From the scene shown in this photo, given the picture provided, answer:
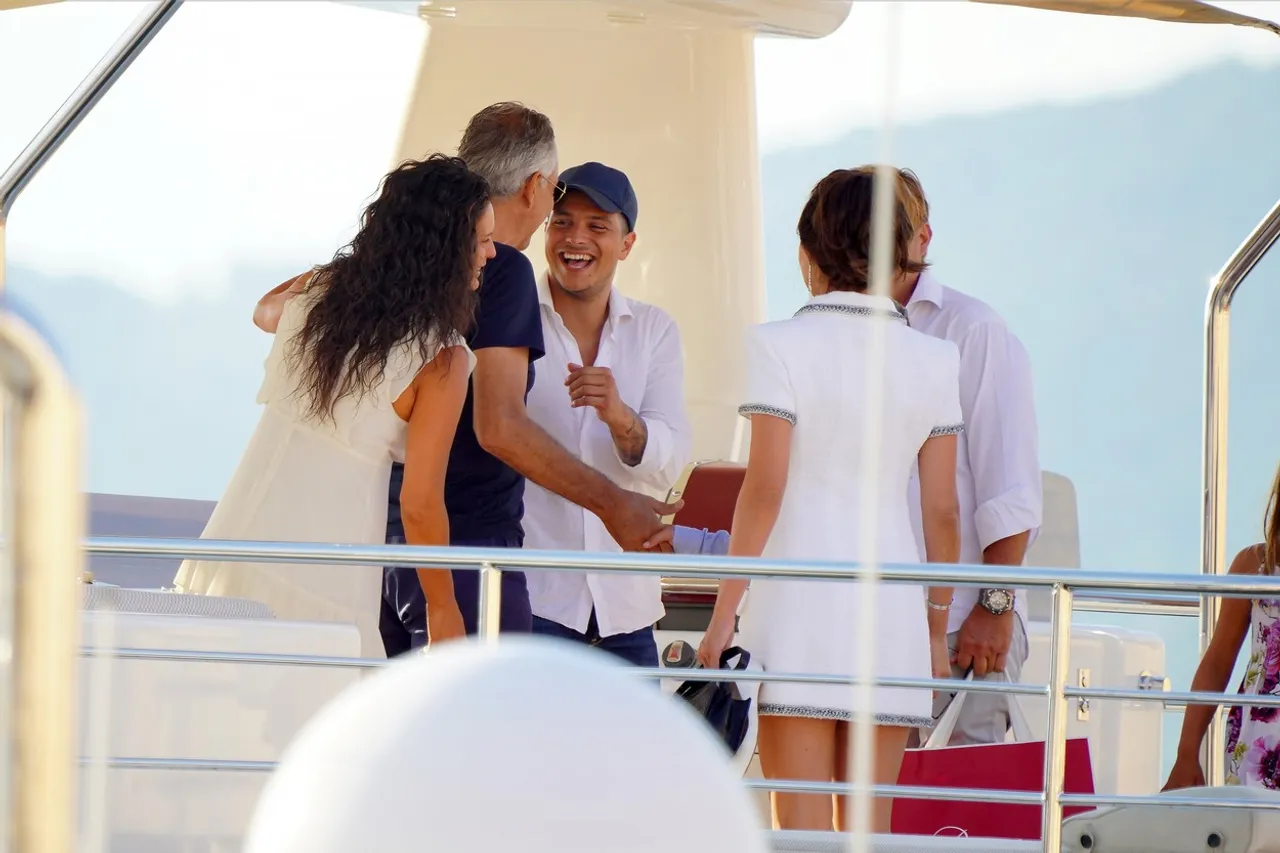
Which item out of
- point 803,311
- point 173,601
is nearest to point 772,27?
point 803,311

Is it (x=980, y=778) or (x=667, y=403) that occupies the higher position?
(x=667, y=403)

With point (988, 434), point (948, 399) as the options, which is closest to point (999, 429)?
point (988, 434)

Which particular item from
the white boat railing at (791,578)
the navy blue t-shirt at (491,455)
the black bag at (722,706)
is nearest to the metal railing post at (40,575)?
the white boat railing at (791,578)

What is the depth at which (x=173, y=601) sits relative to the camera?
8.02ft

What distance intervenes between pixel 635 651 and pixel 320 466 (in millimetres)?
633

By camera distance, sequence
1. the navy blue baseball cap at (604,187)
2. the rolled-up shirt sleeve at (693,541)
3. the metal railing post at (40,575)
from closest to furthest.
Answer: the metal railing post at (40,575)
the navy blue baseball cap at (604,187)
the rolled-up shirt sleeve at (693,541)

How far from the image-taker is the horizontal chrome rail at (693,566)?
6.56 ft

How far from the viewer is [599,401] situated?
2.60 metres

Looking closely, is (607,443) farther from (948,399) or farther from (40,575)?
(40,575)

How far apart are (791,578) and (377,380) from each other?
2.01ft

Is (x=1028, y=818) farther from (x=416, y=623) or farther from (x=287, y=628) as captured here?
(x=287, y=628)

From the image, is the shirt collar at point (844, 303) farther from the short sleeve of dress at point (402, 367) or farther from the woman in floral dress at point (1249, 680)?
the woman in floral dress at point (1249, 680)

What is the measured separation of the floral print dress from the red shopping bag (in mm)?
251

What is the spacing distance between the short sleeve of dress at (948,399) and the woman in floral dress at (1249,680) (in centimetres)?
47
